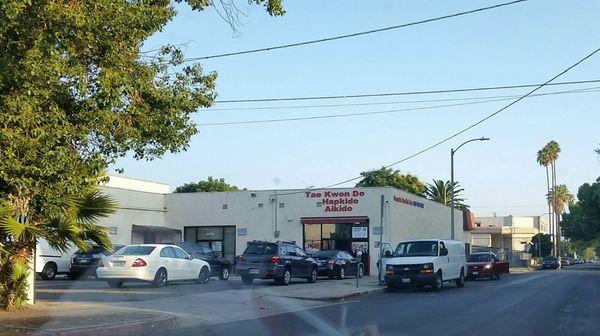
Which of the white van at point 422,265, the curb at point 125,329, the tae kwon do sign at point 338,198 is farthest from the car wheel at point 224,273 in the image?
the curb at point 125,329

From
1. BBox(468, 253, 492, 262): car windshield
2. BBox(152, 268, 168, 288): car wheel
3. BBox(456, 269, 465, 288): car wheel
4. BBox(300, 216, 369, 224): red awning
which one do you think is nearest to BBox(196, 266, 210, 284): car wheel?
BBox(152, 268, 168, 288): car wheel

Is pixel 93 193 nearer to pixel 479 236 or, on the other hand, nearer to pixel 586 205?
pixel 586 205

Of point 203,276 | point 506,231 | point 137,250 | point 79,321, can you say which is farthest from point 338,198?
point 506,231

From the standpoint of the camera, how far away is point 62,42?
11.7 m

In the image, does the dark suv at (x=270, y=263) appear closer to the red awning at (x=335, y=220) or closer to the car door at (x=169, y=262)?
the car door at (x=169, y=262)

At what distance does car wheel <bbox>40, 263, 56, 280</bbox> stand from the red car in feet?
68.0

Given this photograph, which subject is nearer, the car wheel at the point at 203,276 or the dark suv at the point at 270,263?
the car wheel at the point at 203,276

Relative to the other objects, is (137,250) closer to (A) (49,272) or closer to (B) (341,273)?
(A) (49,272)

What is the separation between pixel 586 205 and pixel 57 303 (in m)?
60.1

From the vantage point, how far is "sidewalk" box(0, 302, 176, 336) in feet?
39.5

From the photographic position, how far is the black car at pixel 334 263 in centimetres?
3069

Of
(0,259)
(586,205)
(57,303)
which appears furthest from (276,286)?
(586,205)

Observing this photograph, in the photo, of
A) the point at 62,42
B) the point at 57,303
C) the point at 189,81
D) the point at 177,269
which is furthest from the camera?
the point at 177,269

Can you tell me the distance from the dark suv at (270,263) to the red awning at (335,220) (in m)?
12.2
